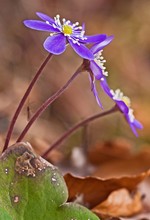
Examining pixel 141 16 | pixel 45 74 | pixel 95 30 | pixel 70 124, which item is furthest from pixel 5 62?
pixel 141 16

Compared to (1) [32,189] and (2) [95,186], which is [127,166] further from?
(1) [32,189]

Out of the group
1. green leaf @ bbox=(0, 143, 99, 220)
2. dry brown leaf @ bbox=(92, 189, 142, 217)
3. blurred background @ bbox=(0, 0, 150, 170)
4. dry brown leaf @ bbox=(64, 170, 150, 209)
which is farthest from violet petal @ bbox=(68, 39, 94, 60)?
blurred background @ bbox=(0, 0, 150, 170)

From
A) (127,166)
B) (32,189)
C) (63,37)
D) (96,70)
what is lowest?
(127,166)

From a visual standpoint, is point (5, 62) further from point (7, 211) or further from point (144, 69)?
point (7, 211)

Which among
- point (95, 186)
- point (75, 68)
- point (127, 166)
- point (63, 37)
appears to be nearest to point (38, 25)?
point (63, 37)

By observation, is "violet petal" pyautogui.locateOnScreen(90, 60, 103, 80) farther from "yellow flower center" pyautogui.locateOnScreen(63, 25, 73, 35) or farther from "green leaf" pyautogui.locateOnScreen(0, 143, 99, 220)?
"green leaf" pyautogui.locateOnScreen(0, 143, 99, 220)

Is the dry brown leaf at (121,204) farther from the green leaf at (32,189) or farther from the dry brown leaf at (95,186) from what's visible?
the green leaf at (32,189)
